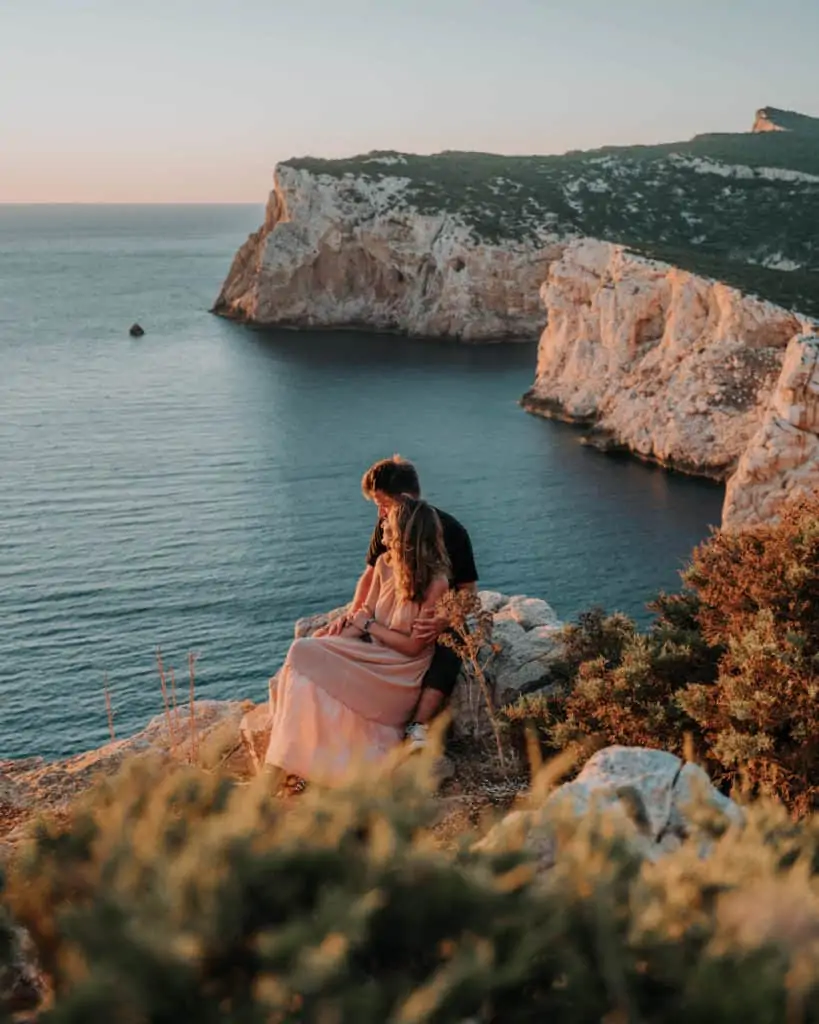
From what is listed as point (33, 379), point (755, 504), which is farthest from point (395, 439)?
point (33, 379)

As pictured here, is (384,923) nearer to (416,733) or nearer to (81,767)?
(416,733)

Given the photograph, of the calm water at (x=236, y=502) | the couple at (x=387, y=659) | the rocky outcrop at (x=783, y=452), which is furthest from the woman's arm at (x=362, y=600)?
the rocky outcrop at (x=783, y=452)

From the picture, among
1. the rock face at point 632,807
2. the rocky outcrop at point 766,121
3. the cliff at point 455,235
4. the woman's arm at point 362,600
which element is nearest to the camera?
the rock face at point 632,807

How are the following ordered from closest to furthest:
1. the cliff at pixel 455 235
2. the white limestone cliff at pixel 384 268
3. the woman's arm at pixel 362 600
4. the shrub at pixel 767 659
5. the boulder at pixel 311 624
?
the shrub at pixel 767 659 → the woman's arm at pixel 362 600 → the boulder at pixel 311 624 → the white limestone cliff at pixel 384 268 → the cliff at pixel 455 235

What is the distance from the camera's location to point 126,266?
132000 millimetres

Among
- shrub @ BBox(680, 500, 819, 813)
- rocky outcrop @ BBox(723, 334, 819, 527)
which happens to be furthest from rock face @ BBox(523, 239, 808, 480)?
shrub @ BBox(680, 500, 819, 813)

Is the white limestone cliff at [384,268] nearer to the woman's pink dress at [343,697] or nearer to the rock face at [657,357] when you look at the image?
the rock face at [657,357]

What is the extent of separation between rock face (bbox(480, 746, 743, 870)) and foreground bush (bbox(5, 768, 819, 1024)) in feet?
0.65

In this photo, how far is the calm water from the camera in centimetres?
2366

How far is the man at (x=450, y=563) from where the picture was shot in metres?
7.18

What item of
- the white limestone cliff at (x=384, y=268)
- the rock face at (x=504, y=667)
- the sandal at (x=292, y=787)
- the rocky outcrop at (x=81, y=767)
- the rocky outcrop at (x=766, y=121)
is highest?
the rocky outcrop at (x=766, y=121)

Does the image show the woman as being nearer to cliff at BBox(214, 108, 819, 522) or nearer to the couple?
the couple

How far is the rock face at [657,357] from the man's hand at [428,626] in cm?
3524

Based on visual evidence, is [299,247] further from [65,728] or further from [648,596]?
[65,728]
